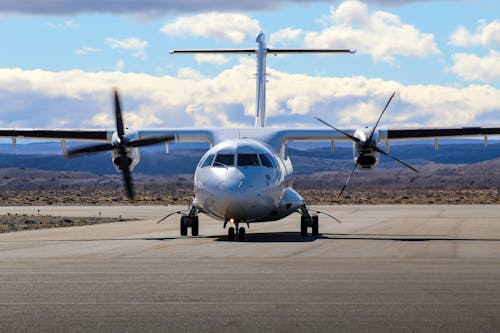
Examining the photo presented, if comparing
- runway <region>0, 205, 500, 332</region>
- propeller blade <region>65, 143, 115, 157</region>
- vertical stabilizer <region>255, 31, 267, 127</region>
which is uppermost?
vertical stabilizer <region>255, 31, 267, 127</region>

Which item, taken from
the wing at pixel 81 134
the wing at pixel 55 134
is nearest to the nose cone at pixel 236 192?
the wing at pixel 81 134

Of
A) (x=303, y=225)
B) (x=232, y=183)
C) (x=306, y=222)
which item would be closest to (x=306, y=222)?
(x=306, y=222)

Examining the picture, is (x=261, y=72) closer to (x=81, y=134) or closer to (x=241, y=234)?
(x=81, y=134)

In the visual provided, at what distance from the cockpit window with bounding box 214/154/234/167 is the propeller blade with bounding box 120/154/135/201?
3.28 meters

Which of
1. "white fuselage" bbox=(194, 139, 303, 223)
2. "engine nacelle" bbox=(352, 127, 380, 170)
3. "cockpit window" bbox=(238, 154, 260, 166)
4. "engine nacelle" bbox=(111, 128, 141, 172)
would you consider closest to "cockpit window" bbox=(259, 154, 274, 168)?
"white fuselage" bbox=(194, 139, 303, 223)

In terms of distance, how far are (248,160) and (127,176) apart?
4.34 metres

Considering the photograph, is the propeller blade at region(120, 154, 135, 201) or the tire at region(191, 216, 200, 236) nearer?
the propeller blade at region(120, 154, 135, 201)

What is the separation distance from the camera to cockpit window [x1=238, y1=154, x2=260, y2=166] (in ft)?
90.3

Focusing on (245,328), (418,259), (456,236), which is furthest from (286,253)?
(245,328)

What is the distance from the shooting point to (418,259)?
803 inches

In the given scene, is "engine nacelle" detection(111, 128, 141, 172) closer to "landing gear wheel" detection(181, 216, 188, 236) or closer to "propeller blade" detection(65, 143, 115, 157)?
"propeller blade" detection(65, 143, 115, 157)

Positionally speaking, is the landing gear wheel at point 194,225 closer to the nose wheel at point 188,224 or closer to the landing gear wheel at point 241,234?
the nose wheel at point 188,224

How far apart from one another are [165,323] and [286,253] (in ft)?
36.8

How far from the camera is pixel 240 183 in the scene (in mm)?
26562
